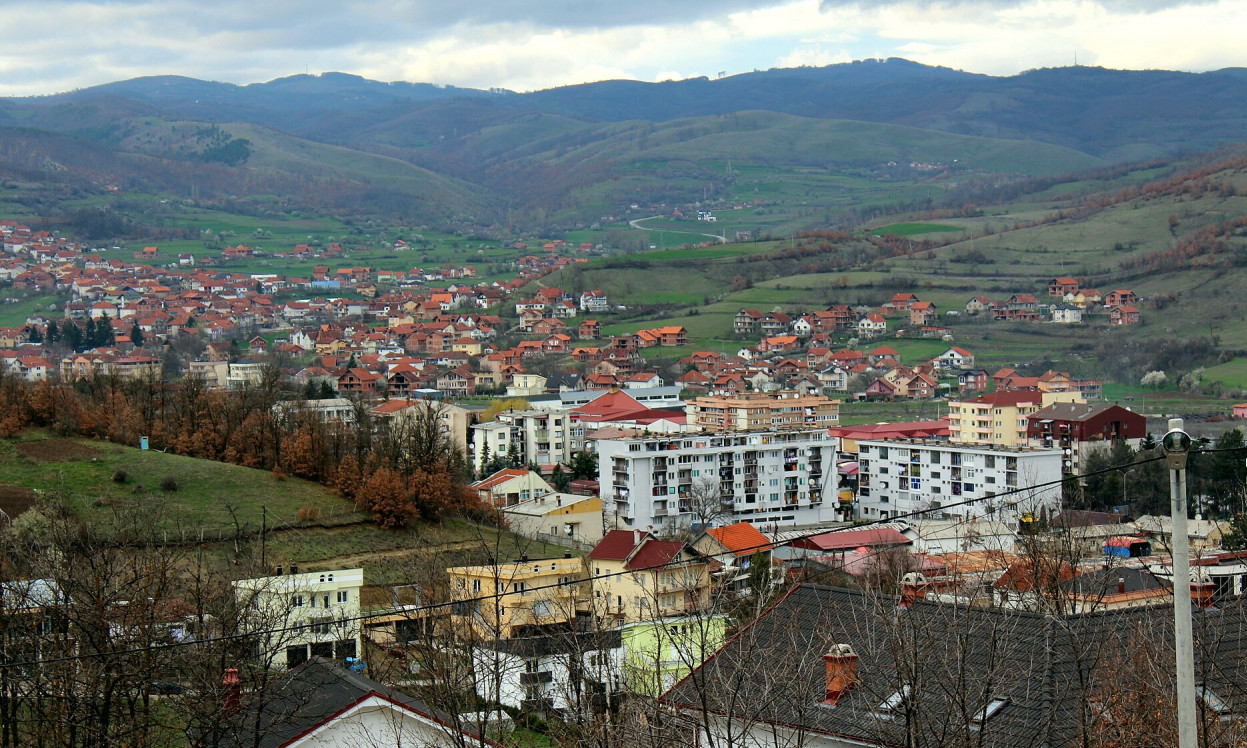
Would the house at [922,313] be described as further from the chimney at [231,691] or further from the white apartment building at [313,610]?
the chimney at [231,691]

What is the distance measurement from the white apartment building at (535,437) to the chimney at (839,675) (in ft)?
114

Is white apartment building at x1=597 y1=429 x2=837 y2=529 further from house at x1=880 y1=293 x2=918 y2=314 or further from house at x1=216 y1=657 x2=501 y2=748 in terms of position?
house at x1=880 y1=293 x2=918 y2=314

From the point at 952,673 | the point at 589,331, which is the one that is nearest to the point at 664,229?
the point at 589,331

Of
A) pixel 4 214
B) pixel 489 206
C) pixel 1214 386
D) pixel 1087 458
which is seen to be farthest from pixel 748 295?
pixel 489 206

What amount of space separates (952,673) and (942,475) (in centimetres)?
2866

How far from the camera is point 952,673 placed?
7.66 metres

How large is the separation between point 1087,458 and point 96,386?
26777 mm

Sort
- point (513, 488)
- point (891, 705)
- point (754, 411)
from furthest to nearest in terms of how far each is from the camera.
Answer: point (754, 411) → point (513, 488) → point (891, 705)

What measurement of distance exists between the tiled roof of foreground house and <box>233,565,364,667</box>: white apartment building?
569 centimetres

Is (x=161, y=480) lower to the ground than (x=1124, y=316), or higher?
lower

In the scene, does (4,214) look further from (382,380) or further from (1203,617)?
(1203,617)

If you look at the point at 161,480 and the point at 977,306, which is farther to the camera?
the point at 977,306

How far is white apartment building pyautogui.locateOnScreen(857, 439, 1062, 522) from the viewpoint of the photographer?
33.3 metres

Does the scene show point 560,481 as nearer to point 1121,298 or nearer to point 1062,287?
point 1121,298
